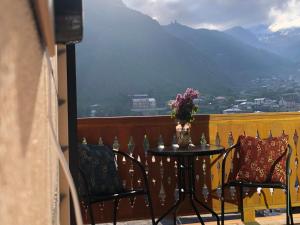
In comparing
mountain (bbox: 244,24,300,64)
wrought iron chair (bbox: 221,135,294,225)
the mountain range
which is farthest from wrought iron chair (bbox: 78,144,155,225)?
mountain (bbox: 244,24,300,64)

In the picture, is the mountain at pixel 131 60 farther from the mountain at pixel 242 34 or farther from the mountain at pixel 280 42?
the mountain at pixel 242 34

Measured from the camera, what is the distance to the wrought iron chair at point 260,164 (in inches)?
147

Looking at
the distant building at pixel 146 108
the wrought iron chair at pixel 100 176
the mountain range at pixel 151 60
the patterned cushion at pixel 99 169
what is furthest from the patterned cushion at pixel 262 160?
the mountain range at pixel 151 60

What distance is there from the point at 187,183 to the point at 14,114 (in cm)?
382

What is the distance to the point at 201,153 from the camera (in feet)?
11.9

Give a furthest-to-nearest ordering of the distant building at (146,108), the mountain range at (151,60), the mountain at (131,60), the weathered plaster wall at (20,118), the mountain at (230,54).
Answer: the mountain at (230,54) → the mountain range at (151,60) → the mountain at (131,60) → the distant building at (146,108) → the weathered plaster wall at (20,118)

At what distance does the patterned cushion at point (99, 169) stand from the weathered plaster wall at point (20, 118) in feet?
9.69

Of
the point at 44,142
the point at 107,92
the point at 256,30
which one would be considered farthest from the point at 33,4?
the point at 256,30

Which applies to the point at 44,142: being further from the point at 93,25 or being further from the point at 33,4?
the point at 93,25

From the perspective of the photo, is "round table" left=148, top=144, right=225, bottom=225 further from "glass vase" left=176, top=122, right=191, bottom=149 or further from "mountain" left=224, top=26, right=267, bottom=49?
"mountain" left=224, top=26, right=267, bottom=49

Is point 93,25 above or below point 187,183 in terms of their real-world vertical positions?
above

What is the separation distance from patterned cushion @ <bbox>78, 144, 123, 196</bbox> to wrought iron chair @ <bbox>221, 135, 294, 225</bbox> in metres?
0.93

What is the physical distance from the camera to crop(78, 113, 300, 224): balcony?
13.5 feet

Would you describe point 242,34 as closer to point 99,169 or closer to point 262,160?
point 262,160
